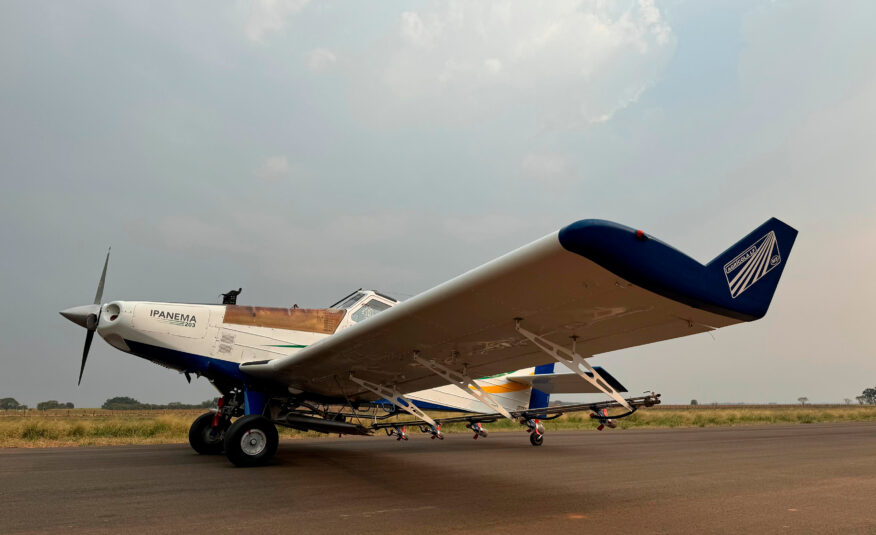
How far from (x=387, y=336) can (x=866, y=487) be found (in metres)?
6.03

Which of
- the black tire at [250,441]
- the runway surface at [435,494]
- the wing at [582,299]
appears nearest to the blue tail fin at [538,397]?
the runway surface at [435,494]

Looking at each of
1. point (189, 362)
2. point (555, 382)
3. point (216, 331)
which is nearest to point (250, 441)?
point (189, 362)

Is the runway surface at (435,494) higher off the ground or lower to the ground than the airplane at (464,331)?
lower

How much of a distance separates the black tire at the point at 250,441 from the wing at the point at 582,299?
6.94ft

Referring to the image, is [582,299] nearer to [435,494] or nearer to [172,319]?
[435,494]

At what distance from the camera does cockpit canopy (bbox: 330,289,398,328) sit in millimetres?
9703

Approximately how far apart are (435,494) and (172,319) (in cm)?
546

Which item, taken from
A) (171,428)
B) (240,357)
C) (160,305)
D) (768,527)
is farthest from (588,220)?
(171,428)

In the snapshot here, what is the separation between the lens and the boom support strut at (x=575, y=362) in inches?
197

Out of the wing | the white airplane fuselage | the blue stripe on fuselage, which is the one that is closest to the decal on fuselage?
the white airplane fuselage

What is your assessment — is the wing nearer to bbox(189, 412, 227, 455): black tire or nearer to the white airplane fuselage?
the white airplane fuselage

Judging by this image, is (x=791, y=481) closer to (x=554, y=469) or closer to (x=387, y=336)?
(x=554, y=469)

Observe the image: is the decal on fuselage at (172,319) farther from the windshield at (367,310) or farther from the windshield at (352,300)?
the windshield at (367,310)

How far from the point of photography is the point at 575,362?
544cm
